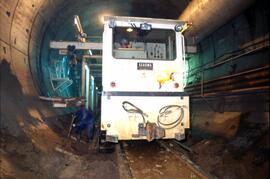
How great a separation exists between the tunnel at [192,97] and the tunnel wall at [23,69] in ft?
0.08

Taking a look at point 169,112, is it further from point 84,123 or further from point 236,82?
point 84,123

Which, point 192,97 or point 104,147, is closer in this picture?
point 104,147

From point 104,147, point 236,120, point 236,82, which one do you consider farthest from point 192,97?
point 104,147

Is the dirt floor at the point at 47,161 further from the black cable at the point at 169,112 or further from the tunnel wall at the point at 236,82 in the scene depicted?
the tunnel wall at the point at 236,82

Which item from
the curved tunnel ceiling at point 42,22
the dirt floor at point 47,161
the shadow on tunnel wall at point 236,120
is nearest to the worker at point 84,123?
the curved tunnel ceiling at point 42,22

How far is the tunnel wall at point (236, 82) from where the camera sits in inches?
225

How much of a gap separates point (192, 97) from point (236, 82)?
3082mm

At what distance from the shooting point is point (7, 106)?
577 cm

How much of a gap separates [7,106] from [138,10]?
25.4 ft

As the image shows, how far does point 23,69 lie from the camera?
719 centimetres

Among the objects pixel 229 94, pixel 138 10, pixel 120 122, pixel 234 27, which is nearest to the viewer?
pixel 120 122

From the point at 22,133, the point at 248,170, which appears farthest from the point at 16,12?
the point at 248,170

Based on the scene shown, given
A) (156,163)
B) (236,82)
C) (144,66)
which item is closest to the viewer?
(156,163)

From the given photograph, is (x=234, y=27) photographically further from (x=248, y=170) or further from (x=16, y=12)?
(x=16, y=12)
